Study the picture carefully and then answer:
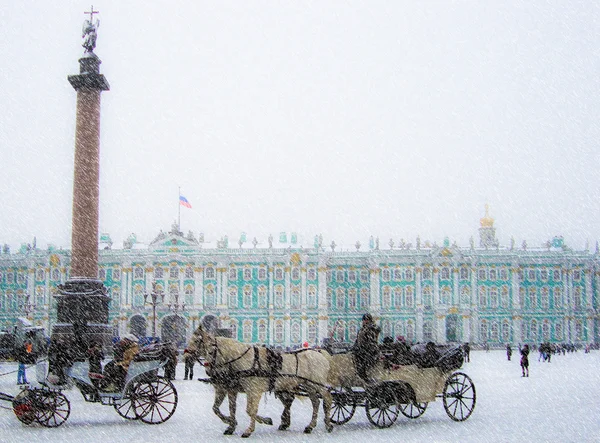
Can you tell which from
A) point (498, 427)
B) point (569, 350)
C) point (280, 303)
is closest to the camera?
point (498, 427)

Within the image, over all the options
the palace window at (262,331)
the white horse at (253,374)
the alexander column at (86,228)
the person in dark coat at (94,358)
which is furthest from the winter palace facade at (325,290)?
the white horse at (253,374)

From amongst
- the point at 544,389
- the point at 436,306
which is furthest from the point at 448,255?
the point at 544,389

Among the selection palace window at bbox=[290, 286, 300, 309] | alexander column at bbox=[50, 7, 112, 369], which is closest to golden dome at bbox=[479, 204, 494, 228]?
palace window at bbox=[290, 286, 300, 309]

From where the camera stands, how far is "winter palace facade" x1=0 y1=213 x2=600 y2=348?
6303 centimetres

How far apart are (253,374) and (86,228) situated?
43.1 ft

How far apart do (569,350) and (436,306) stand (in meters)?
11.2

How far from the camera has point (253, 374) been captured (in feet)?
38.7

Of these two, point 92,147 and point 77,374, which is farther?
point 92,147

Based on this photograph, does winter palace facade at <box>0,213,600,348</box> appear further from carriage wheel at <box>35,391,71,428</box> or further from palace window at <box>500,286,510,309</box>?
carriage wheel at <box>35,391,71,428</box>

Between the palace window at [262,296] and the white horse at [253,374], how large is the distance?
51.1m

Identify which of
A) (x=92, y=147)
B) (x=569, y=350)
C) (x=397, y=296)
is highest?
(x=92, y=147)

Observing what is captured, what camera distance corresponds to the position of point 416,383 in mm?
12914

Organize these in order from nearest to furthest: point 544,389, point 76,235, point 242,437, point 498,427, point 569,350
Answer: point 242,437, point 498,427, point 544,389, point 76,235, point 569,350

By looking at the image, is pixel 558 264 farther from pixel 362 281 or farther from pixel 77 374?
pixel 77 374
